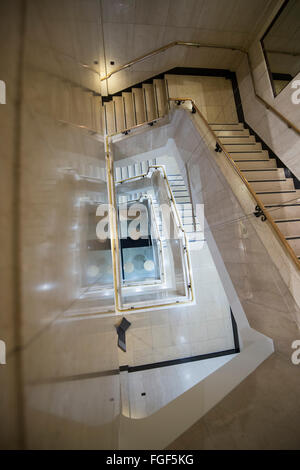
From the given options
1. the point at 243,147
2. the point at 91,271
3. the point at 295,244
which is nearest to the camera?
the point at 91,271

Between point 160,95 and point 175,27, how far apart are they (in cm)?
106

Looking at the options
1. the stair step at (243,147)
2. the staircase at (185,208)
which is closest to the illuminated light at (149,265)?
the staircase at (185,208)

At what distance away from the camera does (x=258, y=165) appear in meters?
3.17

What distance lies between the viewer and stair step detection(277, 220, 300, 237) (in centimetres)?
213

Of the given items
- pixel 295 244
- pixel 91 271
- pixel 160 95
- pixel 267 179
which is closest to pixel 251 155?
pixel 267 179

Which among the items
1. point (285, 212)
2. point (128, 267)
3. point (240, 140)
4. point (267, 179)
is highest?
point (240, 140)

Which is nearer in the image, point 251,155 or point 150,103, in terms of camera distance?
point 251,155

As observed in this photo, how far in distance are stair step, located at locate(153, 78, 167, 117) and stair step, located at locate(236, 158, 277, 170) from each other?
6.39ft

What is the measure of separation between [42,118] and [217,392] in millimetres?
1942

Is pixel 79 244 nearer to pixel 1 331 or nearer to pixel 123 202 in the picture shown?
pixel 1 331

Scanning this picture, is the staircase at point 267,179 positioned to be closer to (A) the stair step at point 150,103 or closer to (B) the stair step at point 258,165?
(B) the stair step at point 258,165

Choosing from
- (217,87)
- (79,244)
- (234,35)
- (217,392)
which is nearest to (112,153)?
(217,87)

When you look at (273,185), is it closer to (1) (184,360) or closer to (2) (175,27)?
(2) (175,27)

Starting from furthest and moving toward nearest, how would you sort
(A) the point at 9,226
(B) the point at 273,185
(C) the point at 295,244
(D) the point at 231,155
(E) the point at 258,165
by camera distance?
(D) the point at 231,155 → (E) the point at 258,165 → (B) the point at 273,185 → (C) the point at 295,244 → (A) the point at 9,226
